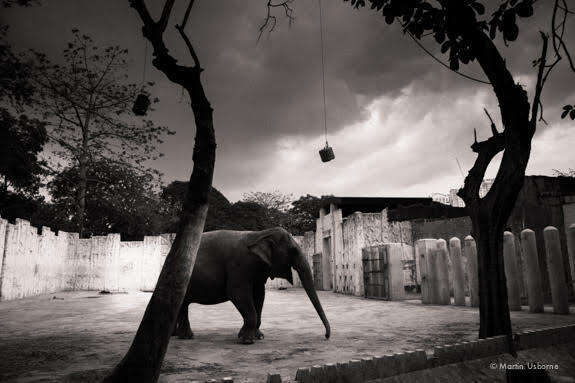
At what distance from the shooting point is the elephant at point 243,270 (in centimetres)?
521

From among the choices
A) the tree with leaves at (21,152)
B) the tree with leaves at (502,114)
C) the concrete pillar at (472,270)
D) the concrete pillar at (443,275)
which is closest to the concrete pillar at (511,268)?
the concrete pillar at (472,270)

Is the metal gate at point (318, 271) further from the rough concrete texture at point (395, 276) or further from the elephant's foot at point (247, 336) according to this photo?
the elephant's foot at point (247, 336)

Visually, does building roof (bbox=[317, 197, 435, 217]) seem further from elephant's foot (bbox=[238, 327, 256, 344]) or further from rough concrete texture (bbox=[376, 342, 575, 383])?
rough concrete texture (bbox=[376, 342, 575, 383])

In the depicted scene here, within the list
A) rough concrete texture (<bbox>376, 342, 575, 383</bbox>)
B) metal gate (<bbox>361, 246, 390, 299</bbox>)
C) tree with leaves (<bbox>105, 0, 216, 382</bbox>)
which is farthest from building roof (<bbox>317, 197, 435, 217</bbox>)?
tree with leaves (<bbox>105, 0, 216, 382</bbox>)

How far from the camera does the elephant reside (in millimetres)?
5211

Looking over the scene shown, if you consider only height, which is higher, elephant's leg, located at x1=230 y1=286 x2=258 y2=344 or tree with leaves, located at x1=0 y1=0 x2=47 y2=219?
tree with leaves, located at x1=0 y1=0 x2=47 y2=219

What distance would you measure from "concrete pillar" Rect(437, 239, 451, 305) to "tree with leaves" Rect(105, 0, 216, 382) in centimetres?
807

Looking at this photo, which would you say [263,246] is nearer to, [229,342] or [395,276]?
[229,342]

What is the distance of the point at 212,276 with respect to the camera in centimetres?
545

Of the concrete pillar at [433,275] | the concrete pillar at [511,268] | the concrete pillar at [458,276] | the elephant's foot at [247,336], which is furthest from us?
the concrete pillar at [433,275]

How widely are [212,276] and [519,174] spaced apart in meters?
3.98

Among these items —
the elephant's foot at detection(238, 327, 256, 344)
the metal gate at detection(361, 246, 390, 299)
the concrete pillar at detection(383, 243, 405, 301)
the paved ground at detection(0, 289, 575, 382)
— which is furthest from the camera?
the metal gate at detection(361, 246, 390, 299)

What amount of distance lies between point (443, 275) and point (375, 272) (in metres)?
3.18

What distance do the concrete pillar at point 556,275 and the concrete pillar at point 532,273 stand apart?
0.24m
